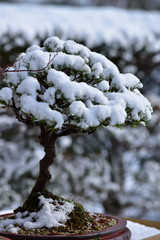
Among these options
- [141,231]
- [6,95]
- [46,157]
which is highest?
[6,95]

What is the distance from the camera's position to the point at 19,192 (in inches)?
150

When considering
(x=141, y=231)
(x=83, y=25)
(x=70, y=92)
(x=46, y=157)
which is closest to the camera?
(x=70, y=92)

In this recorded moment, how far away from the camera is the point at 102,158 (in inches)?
168

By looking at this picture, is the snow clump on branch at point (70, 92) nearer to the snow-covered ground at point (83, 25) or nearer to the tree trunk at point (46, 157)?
the tree trunk at point (46, 157)

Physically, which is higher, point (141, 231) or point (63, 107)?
point (63, 107)

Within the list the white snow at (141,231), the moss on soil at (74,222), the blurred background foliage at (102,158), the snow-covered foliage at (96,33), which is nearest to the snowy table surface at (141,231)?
the white snow at (141,231)

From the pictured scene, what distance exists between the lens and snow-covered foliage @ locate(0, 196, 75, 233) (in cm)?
150

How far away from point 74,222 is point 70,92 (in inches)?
21.1

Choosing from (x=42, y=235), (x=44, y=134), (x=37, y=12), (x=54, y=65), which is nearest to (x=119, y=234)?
Answer: (x=42, y=235)

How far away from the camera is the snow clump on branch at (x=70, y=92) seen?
143 centimetres

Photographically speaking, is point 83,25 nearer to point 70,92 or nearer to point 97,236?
point 70,92

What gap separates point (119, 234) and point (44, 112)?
1.91 feet

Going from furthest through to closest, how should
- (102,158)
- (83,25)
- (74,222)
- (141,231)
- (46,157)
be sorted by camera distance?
1. (102,158)
2. (83,25)
3. (141,231)
4. (46,157)
5. (74,222)

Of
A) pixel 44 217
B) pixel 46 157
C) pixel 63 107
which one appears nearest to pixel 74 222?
pixel 44 217
